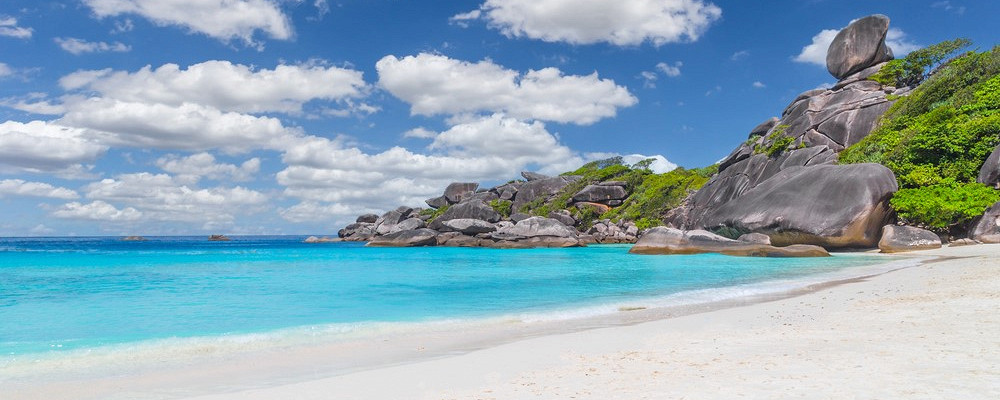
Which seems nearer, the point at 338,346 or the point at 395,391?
the point at 395,391

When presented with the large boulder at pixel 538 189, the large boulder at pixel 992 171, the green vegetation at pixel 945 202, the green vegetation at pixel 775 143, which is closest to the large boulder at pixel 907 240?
the green vegetation at pixel 945 202

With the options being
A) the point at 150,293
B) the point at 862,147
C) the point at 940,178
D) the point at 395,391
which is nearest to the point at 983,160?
the point at 940,178

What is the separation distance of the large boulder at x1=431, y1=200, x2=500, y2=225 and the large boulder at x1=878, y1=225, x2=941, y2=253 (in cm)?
3519

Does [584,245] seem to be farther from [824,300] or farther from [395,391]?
[395,391]

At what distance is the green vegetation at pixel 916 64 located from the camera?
35656mm

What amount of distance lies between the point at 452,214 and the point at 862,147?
35369mm

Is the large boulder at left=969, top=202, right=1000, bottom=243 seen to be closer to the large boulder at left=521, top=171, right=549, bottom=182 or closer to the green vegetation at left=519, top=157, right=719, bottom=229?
the green vegetation at left=519, top=157, right=719, bottom=229

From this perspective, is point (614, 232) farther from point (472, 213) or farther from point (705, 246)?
point (705, 246)

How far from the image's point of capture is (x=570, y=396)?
3934mm

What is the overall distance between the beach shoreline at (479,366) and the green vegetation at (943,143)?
58.2ft

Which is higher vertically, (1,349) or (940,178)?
(940,178)

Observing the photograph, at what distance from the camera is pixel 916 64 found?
36.2m

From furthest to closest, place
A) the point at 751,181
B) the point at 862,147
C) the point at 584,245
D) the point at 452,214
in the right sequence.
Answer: the point at 452,214
the point at 584,245
the point at 751,181
the point at 862,147


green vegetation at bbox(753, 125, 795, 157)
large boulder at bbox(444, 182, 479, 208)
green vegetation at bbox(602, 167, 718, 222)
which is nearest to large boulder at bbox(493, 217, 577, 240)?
green vegetation at bbox(602, 167, 718, 222)
